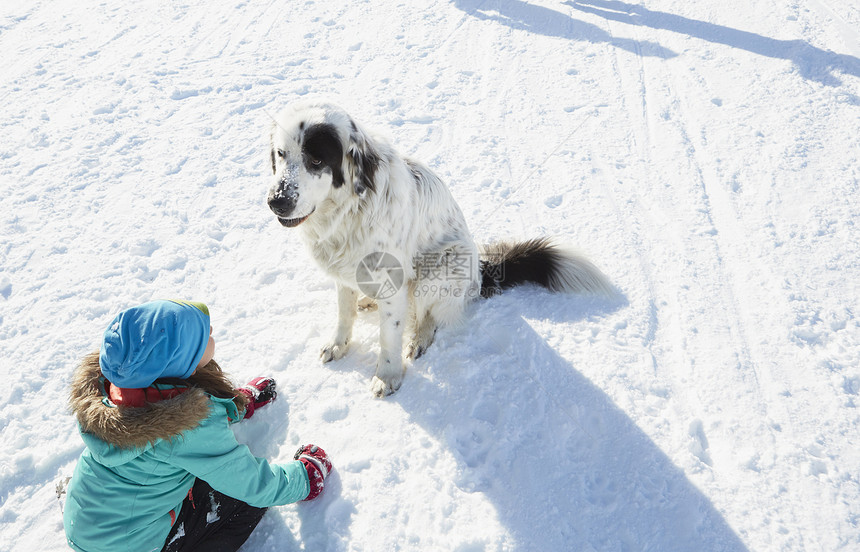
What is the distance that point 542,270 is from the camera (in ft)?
10.9

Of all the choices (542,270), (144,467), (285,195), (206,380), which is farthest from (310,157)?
(542,270)

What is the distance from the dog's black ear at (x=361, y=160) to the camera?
2.38 meters

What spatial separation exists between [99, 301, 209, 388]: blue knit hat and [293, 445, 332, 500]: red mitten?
835 mm

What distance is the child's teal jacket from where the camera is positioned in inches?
65.4

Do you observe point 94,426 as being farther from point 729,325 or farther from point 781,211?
point 781,211

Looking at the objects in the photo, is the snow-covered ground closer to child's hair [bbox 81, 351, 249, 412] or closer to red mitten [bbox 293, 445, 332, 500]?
red mitten [bbox 293, 445, 332, 500]

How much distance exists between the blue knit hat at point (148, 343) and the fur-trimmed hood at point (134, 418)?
97 millimetres

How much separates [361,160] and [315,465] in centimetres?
150

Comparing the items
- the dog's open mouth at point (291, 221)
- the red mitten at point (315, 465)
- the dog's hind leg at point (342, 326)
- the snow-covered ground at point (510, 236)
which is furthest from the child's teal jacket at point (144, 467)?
the dog's hind leg at point (342, 326)

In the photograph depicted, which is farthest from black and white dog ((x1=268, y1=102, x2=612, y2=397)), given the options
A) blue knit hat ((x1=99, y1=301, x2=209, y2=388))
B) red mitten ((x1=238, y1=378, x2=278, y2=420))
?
blue knit hat ((x1=99, y1=301, x2=209, y2=388))

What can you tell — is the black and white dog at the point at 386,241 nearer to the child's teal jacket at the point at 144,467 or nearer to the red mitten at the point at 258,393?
the red mitten at the point at 258,393

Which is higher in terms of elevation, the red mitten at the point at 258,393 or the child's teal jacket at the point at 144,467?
the child's teal jacket at the point at 144,467

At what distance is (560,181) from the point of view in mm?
4336

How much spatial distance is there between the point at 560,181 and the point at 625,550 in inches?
119
